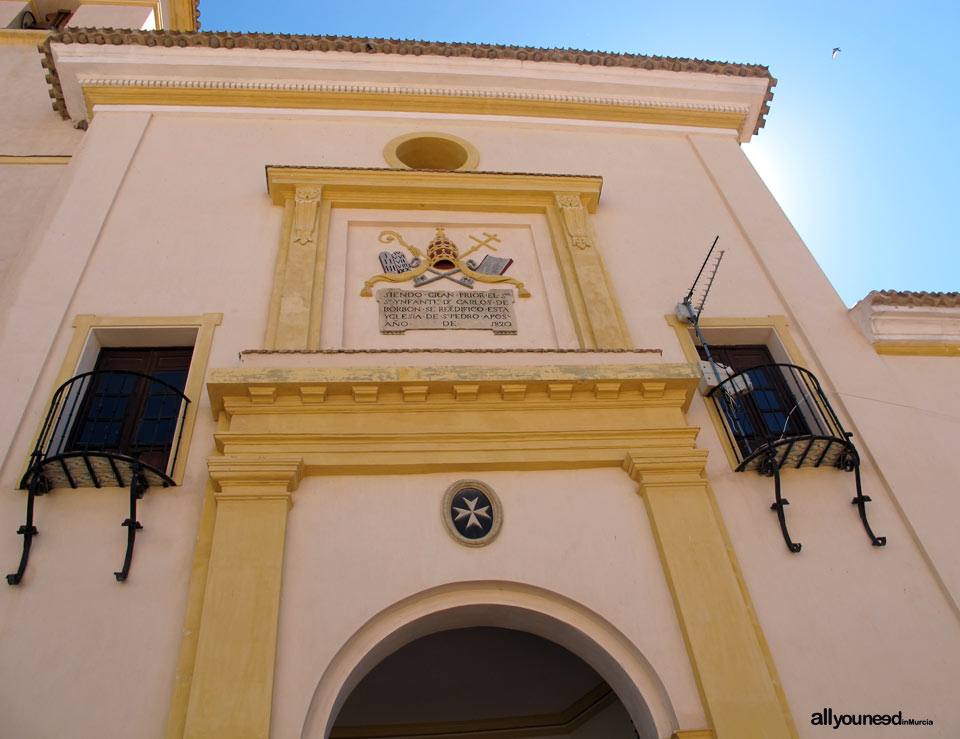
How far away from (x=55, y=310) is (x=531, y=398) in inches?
170

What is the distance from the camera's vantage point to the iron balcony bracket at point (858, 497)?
5.80m

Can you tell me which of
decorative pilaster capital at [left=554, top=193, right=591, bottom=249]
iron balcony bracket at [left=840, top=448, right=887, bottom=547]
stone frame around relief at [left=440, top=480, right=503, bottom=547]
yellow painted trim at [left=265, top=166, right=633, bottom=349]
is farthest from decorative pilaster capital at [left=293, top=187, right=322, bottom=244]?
iron balcony bracket at [left=840, top=448, right=887, bottom=547]

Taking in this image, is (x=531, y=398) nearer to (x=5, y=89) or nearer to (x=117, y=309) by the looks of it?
(x=117, y=309)

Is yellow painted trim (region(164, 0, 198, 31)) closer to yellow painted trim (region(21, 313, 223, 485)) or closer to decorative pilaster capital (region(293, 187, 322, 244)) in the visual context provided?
decorative pilaster capital (region(293, 187, 322, 244))

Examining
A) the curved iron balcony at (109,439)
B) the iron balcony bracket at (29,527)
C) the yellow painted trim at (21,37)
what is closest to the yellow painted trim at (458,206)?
the curved iron balcony at (109,439)

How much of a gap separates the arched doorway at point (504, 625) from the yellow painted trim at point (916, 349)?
4280 mm

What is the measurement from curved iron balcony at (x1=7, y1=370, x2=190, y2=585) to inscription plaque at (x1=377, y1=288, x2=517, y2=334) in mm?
1985

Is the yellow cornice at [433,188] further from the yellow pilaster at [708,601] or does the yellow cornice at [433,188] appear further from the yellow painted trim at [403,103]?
the yellow pilaster at [708,601]

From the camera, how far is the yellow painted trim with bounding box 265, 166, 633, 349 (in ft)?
23.1

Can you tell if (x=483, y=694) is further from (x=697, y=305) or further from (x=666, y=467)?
(x=697, y=305)

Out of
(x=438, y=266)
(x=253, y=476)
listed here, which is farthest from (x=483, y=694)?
(x=438, y=266)

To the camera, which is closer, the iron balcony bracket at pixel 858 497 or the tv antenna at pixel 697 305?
the iron balcony bracket at pixel 858 497

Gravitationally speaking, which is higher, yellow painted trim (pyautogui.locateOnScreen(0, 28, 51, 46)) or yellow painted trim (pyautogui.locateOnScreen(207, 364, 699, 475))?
yellow painted trim (pyautogui.locateOnScreen(0, 28, 51, 46))

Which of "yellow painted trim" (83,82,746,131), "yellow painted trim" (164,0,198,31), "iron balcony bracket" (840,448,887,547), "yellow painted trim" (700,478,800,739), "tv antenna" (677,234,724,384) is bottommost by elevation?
"yellow painted trim" (700,478,800,739)
